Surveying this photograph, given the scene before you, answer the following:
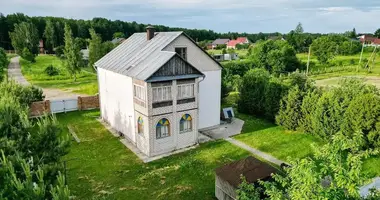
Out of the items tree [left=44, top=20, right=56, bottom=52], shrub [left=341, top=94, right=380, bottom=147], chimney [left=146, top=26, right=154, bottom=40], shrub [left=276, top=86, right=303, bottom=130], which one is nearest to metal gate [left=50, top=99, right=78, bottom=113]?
chimney [left=146, top=26, right=154, bottom=40]

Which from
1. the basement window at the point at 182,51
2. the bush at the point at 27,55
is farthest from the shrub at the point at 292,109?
the bush at the point at 27,55

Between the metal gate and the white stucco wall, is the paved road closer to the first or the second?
the metal gate

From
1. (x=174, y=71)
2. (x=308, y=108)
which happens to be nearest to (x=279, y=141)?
(x=308, y=108)

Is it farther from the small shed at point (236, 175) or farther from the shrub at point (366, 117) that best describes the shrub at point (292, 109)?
the small shed at point (236, 175)

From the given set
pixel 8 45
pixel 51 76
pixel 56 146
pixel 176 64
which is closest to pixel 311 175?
pixel 56 146

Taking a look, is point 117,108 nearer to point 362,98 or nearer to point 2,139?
point 2,139

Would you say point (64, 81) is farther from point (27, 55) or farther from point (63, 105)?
point (27, 55)
